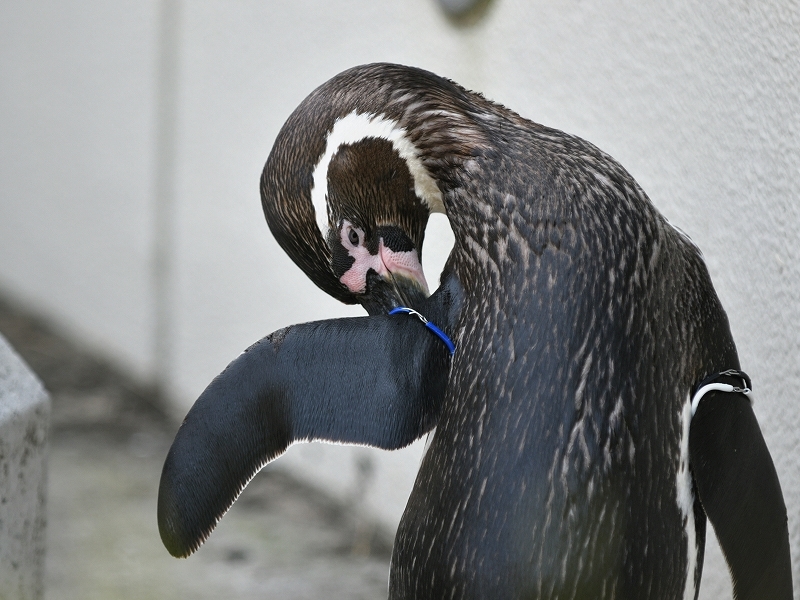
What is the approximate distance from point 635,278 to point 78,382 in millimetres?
2742

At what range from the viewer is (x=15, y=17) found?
12.6 ft

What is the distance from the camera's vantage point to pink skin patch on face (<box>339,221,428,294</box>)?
116 centimetres

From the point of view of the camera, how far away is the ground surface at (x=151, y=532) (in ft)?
7.53

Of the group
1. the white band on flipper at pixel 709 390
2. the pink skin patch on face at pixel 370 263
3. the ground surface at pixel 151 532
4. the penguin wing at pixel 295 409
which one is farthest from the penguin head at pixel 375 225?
the ground surface at pixel 151 532

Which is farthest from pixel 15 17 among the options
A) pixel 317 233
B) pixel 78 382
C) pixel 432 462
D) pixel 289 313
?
pixel 432 462

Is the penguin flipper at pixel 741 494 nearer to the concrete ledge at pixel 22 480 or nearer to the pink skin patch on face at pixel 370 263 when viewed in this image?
the pink skin patch on face at pixel 370 263

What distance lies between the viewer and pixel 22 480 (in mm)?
1440

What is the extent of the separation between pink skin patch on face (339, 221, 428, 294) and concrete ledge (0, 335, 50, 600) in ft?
1.90

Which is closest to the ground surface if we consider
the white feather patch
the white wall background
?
the white wall background

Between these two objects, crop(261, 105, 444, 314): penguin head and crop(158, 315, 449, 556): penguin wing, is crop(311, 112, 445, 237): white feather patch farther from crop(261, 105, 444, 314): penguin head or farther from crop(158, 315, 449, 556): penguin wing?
crop(158, 315, 449, 556): penguin wing

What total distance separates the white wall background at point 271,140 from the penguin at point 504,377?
0.45 meters

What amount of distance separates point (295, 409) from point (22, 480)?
60 cm

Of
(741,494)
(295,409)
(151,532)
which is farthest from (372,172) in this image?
(151,532)

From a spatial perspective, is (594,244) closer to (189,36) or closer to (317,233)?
(317,233)
